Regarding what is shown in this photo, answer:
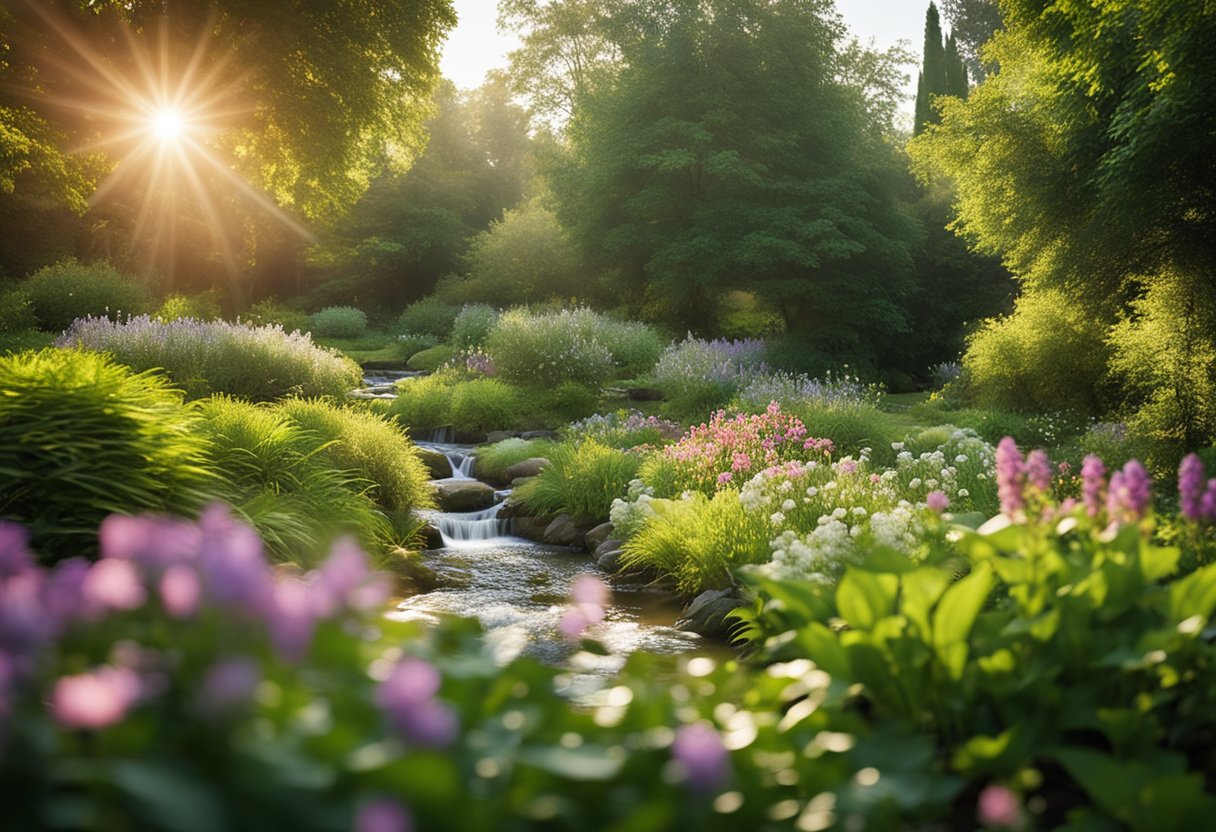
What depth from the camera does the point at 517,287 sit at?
27078mm

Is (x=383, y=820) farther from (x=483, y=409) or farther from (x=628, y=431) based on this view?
(x=483, y=409)

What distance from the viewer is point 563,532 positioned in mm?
9445

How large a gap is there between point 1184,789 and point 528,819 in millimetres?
1313

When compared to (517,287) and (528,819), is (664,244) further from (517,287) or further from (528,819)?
(528,819)

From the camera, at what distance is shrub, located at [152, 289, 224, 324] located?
20625 millimetres

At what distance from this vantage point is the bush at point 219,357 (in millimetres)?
11406

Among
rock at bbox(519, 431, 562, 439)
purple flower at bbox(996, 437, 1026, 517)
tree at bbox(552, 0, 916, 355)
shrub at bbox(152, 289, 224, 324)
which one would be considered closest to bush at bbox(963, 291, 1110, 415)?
tree at bbox(552, 0, 916, 355)

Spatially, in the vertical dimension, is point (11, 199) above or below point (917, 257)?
above

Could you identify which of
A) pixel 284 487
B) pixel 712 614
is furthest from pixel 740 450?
pixel 284 487

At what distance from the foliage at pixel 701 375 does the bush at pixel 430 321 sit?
10344 mm

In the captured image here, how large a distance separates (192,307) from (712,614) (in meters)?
21.9


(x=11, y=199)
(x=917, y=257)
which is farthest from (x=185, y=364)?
(x=917, y=257)

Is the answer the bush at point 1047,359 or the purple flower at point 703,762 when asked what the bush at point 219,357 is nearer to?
the purple flower at point 703,762

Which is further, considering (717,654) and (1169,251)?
(1169,251)
